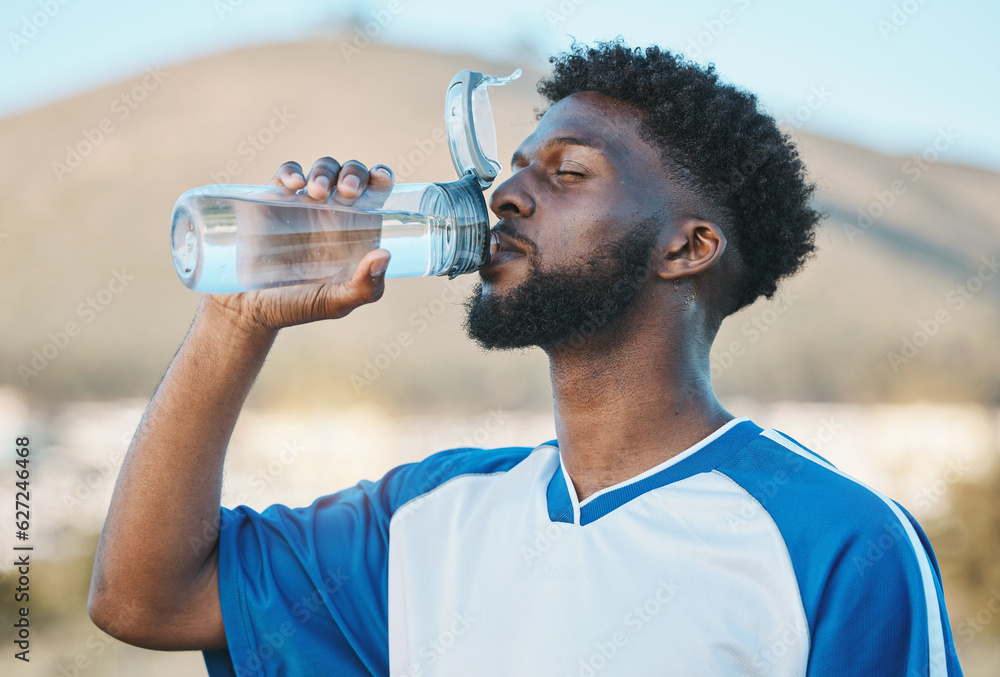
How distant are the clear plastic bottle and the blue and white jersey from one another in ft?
1.63

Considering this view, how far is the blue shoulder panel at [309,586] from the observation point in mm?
1503

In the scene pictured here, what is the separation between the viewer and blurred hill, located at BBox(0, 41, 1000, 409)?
533 cm

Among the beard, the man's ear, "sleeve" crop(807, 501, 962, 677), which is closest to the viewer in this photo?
"sleeve" crop(807, 501, 962, 677)

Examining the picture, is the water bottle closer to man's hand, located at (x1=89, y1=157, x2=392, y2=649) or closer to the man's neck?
man's hand, located at (x1=89, y1=157, x2=392, y2=649)

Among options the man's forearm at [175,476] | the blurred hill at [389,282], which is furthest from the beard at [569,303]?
the blurred hill at [389,282]

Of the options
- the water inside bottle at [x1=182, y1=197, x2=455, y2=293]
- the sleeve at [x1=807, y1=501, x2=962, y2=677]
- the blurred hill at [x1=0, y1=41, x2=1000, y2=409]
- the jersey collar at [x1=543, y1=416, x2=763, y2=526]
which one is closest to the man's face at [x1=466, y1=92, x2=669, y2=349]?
the water inside bottle at [x1=182, y1=197, x2=455, y2=293]

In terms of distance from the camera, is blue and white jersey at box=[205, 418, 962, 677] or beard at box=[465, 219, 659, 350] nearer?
blue and white jersey at box=[205, 418, 962, 677]

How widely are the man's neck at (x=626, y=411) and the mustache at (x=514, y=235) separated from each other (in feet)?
0.74

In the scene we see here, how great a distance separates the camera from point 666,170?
1715mm

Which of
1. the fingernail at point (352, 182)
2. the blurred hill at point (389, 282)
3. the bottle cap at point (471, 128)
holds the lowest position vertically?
the blurred hill at point (389, 282)

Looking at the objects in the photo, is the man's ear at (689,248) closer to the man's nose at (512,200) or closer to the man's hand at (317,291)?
the man's nose at (512,200)

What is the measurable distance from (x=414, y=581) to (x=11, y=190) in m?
4.98

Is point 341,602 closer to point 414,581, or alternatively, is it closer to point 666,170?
Result: point 414,581

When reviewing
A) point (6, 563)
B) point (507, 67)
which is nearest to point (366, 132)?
point (507, 67)
